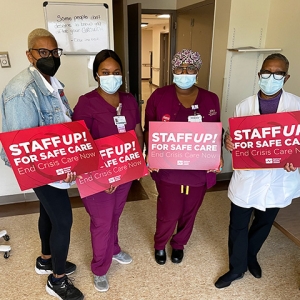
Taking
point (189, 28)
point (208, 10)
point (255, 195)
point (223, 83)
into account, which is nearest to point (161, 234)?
point (255, 195)

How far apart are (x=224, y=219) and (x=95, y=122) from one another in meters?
1.68

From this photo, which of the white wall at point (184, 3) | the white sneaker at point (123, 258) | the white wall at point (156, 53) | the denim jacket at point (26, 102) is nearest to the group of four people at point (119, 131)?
the denim jacket at point (26, 102)

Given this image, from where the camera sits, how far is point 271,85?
1.44 meters

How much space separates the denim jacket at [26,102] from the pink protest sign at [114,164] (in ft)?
1.03

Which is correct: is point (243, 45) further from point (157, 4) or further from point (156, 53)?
point (156, 53)

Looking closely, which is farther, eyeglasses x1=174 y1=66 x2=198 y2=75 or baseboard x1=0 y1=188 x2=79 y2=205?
baseboard x1=0 y1=188 x2=79 y2=205

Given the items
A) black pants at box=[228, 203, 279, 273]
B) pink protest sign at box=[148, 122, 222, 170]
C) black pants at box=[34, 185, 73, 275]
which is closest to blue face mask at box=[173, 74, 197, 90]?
pink protest sign at box=[148, 122, 222, 170]

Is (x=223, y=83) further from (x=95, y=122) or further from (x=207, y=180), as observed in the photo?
(x=95, y=122)

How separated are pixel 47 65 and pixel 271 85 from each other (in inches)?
45.4

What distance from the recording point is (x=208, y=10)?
312cm

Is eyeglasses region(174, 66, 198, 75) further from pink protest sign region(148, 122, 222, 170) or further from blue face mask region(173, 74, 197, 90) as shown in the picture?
pink protest sign region(148, 122, 222, 170)

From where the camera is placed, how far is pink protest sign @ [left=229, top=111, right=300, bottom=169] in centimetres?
141

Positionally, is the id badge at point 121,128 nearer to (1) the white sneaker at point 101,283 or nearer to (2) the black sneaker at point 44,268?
(1) the white sneaker at point 101,283

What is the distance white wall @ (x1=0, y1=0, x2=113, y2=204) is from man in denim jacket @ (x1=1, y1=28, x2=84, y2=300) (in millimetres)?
1139
